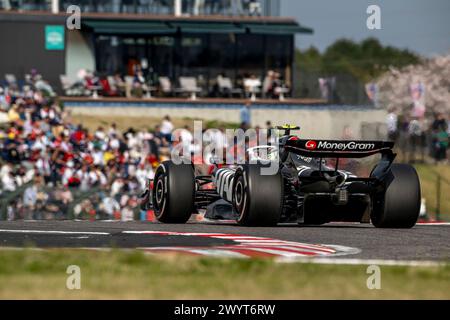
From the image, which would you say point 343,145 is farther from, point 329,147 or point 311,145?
point 311,145

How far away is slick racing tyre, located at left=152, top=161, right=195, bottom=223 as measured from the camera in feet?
51.3

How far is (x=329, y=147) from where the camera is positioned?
1439 centimetres

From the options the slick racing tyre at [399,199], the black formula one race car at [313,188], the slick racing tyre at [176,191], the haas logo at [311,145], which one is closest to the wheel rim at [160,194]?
the slick racing tyre at [176,191]

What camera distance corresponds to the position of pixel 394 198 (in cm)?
1497

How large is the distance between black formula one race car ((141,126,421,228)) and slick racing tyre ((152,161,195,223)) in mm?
13

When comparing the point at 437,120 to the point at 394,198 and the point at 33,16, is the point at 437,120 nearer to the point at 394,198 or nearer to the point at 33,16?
the point at 33,16

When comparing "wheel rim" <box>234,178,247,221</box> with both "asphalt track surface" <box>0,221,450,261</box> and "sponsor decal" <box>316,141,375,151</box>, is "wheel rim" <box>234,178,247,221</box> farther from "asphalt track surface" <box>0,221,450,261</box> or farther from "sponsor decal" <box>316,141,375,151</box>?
"sponsor decal" <box>316,141,375,151</box>

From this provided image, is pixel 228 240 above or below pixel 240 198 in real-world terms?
below

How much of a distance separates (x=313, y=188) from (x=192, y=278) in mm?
5278

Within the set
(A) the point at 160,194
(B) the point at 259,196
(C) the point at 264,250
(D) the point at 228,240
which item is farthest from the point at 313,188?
(C) the point at 264,250

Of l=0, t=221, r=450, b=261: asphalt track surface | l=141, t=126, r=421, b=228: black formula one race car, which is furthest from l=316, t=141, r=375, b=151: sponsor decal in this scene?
l=0, t=221, r=450, b=261: asphalt track surface

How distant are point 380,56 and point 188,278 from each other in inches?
4298

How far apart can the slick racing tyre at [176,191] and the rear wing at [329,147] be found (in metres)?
1.72

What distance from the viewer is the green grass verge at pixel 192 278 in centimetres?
891
